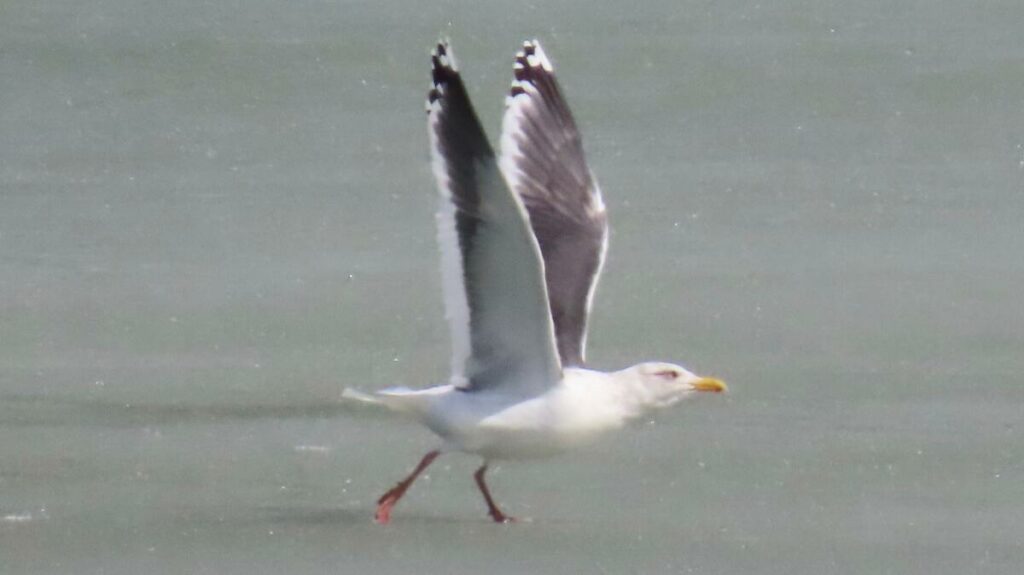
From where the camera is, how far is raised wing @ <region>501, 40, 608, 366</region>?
249 inches

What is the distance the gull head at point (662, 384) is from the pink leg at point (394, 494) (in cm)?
54

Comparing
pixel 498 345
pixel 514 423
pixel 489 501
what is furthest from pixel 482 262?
pixel 489 501

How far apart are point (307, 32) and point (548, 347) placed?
5298 mm

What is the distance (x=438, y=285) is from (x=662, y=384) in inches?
80.3

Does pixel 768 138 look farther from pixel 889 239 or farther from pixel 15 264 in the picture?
pixel 15 264

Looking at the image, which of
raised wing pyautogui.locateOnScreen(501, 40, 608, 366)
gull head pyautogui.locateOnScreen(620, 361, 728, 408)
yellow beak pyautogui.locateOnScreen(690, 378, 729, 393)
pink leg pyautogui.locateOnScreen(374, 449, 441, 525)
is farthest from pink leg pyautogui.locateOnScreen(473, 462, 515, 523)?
raised wing pyautogui.locateOnScreen(501, 40, 608, 366)

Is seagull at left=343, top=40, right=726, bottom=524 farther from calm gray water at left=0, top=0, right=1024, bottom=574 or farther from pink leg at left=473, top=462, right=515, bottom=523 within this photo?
calm gray water at left=0, top=0, right=1024, bottom=574

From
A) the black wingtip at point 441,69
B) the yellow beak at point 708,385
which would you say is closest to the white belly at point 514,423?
the yellow beak at point 708,385

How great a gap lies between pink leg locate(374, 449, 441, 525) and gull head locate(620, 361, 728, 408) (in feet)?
1.76

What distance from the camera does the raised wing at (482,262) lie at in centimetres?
517

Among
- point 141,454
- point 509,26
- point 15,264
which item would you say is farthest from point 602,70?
point 141,454

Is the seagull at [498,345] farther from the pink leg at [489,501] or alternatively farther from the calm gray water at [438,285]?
the calm gray water at [438,285]

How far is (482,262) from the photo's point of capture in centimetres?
529

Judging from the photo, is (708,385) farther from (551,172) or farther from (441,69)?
(441,69)
